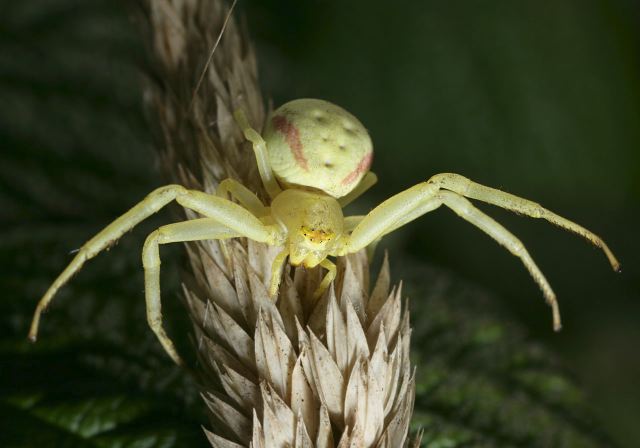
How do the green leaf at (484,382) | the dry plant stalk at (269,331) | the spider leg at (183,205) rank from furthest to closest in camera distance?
the green leaf at (484,382) → the spider leg at (183,205) → the dry plant stalk at (269,331)

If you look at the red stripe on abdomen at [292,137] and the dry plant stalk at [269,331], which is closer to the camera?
the dry plant stalk at [269,331]

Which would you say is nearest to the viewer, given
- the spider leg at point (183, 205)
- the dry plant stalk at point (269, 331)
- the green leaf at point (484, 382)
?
the dry plant stalk at point (269, 331)

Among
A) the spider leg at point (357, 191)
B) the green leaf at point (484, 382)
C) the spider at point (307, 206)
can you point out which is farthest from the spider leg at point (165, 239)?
the green leaf at point (484, 382)

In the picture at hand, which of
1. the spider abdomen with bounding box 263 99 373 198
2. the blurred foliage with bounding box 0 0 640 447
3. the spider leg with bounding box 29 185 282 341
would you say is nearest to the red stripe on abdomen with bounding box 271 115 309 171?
the spider abdomen with bounding box 263 99 373 198

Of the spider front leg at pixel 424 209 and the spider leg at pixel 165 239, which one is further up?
the spider front leg at pixel 424 209

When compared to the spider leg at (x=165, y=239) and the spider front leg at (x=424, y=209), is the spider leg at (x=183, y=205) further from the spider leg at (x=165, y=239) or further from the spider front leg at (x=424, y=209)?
the spider front leg at (x=424, y=209)

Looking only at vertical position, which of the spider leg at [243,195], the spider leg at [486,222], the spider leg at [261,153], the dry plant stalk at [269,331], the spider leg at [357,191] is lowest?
the dry plant stalk at [269,331]

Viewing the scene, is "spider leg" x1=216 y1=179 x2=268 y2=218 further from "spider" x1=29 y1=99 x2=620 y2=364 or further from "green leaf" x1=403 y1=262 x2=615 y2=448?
"green leaf" x1=403 y1=262 x2=615 y2=448

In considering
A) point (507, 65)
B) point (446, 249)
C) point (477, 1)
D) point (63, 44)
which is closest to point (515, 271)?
point (446, 249)
